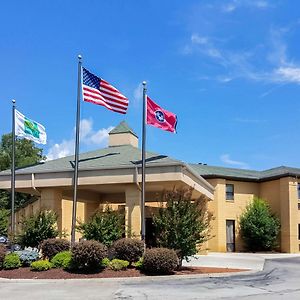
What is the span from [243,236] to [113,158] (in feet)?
63.2

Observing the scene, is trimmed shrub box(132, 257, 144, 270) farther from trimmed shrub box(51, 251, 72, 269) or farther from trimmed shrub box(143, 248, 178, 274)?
trimmed shrub box(51, 251, 72, 269)

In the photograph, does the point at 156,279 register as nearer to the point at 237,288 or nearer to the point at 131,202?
the point at 237,288

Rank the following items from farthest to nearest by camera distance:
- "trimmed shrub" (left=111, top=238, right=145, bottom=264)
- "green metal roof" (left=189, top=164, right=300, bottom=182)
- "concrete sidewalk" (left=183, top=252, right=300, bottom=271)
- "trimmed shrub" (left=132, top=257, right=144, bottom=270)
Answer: "green metal roof" (left=189, top=164, right=300, bottom=182), "concrete sidewalk" (left=183, top=252, right=300, bottom=271), "trimmed shrub" (left=111, top=238, right=145, bottom=264), "trimmed shrub" (left=132, top=257, right=144, bottom=270)

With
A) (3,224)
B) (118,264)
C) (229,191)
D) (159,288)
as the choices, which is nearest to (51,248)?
(118,264)

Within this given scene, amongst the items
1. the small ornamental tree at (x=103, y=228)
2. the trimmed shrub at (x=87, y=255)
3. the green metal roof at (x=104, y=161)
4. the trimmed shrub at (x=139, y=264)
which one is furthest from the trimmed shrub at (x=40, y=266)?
the green metal roof at (x=104, y=161)

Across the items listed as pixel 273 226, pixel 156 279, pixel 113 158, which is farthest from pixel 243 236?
pixel 156 279

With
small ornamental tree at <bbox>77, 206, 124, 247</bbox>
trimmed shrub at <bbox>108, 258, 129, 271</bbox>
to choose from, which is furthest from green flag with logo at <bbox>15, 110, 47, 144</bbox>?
trimmed shrub at <bbox>108, 258, 129, 271</bbox>

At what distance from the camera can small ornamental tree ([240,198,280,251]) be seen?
38.6 meters

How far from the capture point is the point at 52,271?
56.4 feet

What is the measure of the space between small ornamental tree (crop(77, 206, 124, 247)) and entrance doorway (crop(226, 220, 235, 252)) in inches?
814

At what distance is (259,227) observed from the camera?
3872cm

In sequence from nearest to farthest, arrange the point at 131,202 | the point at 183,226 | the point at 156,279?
1. the point at 156,279
2. the point at 183,226
3. the point at 131,202

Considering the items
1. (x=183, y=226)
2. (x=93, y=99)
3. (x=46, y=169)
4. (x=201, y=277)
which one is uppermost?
(x=93, y=99)

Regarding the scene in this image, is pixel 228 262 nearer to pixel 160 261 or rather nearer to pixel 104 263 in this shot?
pixel 160 261
